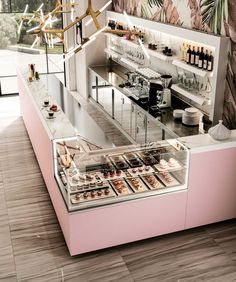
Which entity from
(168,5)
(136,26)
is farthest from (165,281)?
(136,26)

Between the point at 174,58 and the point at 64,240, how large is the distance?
10.1 feet

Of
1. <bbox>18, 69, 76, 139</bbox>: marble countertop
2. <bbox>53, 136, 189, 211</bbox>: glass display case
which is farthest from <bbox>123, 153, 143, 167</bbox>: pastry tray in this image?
<bbox>18, 69, 76, 139</bbox>: marble countertop

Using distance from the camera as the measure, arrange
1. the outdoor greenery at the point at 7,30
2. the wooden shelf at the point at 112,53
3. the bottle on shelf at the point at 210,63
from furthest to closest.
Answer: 1. the outdoor greenery at the point at 7,30
2. the wooden shelf at the point at 112,53
3. the bottle on shelf at the point at 210,63

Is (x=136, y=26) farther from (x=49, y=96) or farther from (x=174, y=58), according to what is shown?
(x=49, y=96)

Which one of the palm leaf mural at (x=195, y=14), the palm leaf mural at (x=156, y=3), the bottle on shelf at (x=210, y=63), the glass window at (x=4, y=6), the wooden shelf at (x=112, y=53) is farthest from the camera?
the glass window at (x=4, y=6)

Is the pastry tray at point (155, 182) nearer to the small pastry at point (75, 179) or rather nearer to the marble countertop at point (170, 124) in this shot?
the small pastry at point (75, 179)

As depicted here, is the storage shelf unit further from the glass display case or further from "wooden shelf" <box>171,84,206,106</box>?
the glass display case

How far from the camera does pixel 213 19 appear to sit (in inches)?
190

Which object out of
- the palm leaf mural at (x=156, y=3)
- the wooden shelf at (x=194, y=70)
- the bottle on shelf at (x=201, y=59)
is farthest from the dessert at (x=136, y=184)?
the palm leaf mural at (x=156, y=3)

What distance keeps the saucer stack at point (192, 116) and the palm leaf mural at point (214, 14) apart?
1.02 metres

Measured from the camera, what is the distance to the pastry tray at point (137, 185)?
13.3 feet

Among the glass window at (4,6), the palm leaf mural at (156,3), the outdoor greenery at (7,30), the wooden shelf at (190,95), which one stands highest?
the palm leaf mural at (156,3)

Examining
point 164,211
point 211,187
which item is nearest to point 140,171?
point 164,211

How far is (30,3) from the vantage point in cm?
932
